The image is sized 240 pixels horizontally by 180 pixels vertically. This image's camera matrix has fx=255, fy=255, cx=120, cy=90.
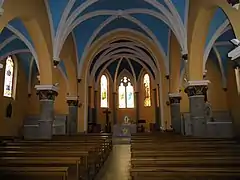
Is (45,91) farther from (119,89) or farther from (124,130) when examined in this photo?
(119,89)

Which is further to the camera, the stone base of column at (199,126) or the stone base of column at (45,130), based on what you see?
the stone base of column at (45,130)

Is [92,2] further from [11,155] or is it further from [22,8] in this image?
[11,155]

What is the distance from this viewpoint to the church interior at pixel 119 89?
4.86 metres

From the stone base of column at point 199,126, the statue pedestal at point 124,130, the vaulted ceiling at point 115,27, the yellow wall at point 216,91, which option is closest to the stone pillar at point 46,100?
the vaulted ceiling at point 115,27

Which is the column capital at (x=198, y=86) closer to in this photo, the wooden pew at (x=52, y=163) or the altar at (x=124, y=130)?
the wooden pew at (x=52, y=163)

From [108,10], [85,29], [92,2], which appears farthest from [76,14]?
[85,29]

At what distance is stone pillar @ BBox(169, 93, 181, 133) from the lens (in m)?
17.1

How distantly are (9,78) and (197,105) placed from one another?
14.1 metres

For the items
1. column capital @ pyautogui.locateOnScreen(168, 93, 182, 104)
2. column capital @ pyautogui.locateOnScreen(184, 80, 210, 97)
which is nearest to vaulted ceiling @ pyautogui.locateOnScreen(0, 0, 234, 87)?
column capital @ pyautogui.locateOnScreen(184, 80, 210, 97)

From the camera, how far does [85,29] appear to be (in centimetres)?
1683

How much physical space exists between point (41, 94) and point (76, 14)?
436 centimetres

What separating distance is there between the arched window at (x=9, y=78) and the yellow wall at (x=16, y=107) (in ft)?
1.48

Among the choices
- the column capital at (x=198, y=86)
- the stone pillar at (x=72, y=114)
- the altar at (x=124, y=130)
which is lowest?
the altar at (x=124, y=130)

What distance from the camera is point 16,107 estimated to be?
65.4 feet
